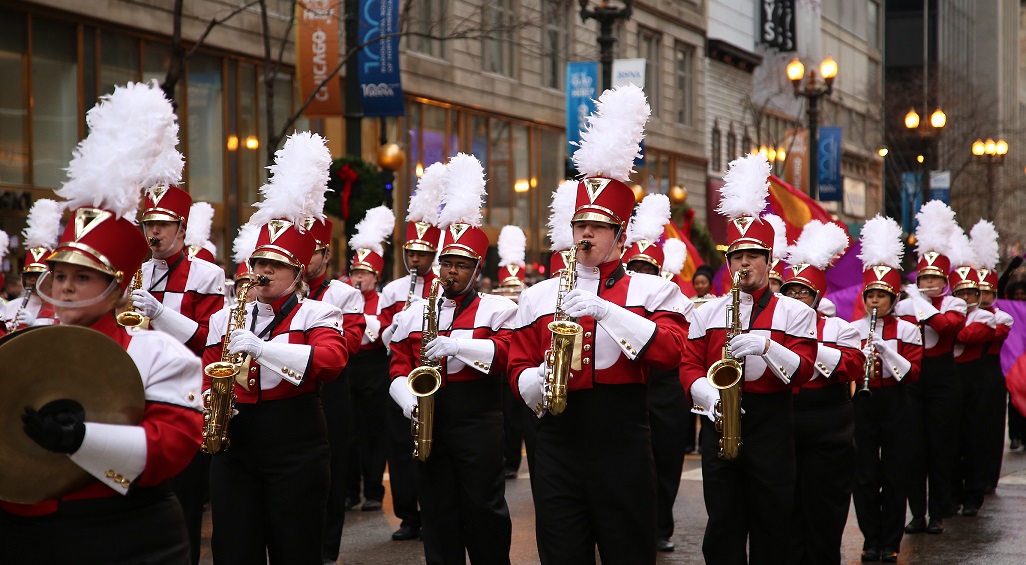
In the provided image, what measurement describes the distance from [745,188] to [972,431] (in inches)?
231

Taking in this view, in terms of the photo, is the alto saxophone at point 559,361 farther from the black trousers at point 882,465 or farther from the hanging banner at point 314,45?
the hanging banner at point 314,45

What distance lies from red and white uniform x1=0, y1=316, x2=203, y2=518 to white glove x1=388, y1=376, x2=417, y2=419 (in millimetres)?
2962

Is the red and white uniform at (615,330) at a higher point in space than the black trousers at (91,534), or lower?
higher

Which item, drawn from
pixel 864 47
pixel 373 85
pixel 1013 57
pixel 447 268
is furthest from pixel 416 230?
pixel 1013 57

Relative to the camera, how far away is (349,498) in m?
11.6

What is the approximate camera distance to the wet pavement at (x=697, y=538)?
9.33 meters

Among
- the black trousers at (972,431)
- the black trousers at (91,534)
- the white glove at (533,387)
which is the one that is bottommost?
the black trousers at (972,431)

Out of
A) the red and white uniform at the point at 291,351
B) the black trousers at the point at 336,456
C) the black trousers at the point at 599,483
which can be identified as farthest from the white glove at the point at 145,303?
the black trousers at the point at 599,483

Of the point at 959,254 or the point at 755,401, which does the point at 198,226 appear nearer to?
the point at 755,401

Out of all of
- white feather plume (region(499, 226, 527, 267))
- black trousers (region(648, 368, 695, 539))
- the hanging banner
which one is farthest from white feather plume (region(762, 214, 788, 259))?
the hanging banner

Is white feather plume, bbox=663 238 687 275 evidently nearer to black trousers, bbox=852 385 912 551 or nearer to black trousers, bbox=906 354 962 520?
black trousers, bbox=906 354 962 520

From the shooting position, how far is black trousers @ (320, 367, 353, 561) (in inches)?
343

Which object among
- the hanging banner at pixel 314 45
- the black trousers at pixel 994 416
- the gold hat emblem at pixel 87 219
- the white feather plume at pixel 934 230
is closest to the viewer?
the gold hat emblem at pixel 87 219

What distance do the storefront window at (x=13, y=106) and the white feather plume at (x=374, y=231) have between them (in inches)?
356
